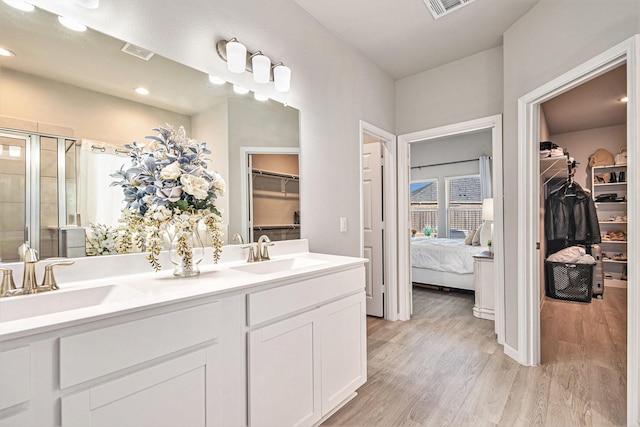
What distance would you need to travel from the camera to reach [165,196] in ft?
4.40

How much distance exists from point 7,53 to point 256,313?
139 cm

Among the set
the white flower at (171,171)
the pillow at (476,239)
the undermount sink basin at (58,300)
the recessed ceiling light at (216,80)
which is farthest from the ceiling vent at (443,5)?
the pillow at (476,239)

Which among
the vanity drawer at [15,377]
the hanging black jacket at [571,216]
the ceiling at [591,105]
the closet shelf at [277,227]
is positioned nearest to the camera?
the vanity drawer at [15,377]

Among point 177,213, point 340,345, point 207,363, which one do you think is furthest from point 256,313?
point 340,345

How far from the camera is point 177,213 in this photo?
136cm

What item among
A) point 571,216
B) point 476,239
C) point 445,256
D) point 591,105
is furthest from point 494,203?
point 591,105

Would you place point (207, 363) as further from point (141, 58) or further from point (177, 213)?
point (141, 58)

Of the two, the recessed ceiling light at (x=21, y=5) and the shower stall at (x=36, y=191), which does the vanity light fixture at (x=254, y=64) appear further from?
the shower stall at (x=36, y=191)

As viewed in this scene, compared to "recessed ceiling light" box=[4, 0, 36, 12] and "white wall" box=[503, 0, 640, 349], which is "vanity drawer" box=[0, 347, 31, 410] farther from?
"white wall" box=[503, 0, 640, 349]

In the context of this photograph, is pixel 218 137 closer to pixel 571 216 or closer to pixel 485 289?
pixel 485 289

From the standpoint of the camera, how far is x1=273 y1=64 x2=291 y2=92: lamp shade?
207 cm

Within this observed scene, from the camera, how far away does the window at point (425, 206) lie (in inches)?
270

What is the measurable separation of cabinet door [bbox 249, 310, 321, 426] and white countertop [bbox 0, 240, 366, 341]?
23 centimetres

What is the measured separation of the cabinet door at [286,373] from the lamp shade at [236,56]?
1.47 m
